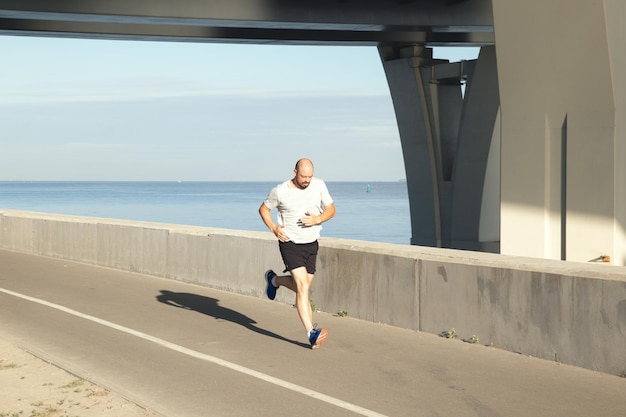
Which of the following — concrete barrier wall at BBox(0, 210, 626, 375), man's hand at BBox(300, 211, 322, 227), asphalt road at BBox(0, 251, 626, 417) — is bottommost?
asphalt road at BBox(0, 251, 626, 417)

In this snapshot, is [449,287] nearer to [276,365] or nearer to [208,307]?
[276,365]

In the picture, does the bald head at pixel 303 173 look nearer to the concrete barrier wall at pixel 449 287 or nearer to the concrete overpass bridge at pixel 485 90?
the concrete barrier wall at pixel 449 287

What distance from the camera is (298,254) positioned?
10188mm

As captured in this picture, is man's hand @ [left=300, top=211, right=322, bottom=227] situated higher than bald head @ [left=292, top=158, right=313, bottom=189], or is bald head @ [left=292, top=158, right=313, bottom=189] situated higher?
bald head @ [left=292, top=158, right=313, bottom=189]

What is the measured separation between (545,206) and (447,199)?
2267 centimetres

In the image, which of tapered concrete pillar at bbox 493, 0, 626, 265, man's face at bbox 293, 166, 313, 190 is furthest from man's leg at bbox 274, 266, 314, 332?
tapered concrete pillar at bbox 493, 0, 626, 265

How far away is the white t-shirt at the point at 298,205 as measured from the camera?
10.1 m

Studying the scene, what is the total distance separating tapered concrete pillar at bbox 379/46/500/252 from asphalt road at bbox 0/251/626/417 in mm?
22871

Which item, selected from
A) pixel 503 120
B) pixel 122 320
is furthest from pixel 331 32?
pixel 122 320

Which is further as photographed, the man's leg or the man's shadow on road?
the man's shadow on road

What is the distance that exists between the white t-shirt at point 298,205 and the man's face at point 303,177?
0.20 ft

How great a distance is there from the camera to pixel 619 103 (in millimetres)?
14031

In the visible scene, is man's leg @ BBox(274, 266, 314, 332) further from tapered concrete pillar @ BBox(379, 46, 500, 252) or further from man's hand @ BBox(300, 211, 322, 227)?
tapered concrete pillar @ BBox(379, 46, 500, 252)

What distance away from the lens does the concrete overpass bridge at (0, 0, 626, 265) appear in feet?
46.8
